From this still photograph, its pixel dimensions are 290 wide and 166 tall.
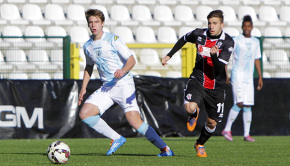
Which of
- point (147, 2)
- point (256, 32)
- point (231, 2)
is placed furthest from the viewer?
point (231, 2)

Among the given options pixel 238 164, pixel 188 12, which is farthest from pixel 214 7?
pixel 238 164

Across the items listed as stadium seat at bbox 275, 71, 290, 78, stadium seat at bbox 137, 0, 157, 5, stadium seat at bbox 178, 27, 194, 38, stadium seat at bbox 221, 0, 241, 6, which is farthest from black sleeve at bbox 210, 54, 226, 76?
stadium seat at bbox 221, 0, 241, 6

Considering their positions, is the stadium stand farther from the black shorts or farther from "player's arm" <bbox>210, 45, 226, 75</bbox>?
"player's arm" <bbox>210, 45, 226, 75</bbox>

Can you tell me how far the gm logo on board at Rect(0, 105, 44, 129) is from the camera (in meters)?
10.9

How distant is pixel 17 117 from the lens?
1091 centimetres

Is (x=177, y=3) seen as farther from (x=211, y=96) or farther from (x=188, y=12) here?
(x=211, y=96)

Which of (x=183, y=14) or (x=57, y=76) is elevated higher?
(x=183, y=14)

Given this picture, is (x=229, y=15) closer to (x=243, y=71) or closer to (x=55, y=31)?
(x=55, y=31)

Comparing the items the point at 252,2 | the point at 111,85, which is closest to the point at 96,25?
the point at 111,85

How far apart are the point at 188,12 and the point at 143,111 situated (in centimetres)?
612

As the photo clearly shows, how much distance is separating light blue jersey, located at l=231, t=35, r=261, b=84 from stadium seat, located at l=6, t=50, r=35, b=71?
4.23 m

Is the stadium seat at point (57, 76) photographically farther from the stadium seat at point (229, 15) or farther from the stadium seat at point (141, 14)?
the stadium seat at point (229, 15)

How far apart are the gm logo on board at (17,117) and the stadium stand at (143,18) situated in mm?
2967

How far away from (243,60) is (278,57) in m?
3.13
